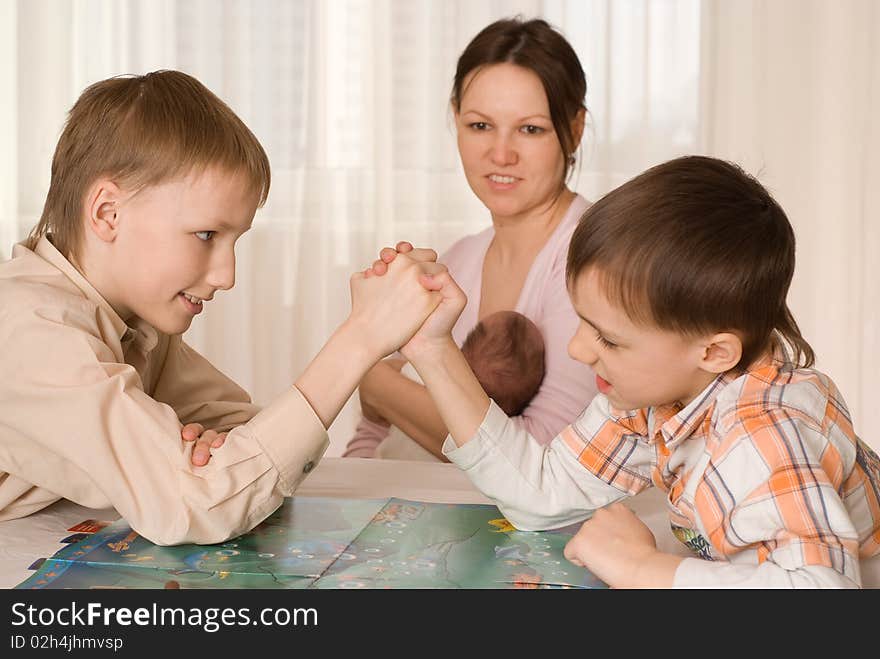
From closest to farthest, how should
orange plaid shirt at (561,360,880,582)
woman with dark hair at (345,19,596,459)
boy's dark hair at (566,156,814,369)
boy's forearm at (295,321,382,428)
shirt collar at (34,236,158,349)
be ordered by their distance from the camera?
orange plaid shirt at (561,360,880,582) < boy's dark hair at (566,156,814,369) < boy's forearm at (295,321,382,428) < shirt collar at (34,236,158,349) < woman with dark hair at (345,19,596,459)

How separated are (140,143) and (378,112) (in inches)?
91.2

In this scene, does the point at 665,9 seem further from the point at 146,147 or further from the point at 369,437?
the point at 146,147

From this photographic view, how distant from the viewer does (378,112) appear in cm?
361

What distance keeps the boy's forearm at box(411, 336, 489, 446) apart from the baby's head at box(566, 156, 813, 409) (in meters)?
0.19

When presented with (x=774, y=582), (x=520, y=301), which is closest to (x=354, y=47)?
(x=520, y=301)

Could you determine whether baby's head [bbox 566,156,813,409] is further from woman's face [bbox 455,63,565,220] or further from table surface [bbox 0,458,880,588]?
woman's face [bbox 455,63,565,220]

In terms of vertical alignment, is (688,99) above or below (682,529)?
above

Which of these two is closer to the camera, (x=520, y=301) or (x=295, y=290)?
(x=520, y=301)

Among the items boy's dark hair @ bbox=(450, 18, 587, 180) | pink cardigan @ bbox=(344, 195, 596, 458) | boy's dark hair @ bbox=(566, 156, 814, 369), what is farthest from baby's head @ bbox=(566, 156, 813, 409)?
boy's dark hair @ bbox=(450, 18, 587, 180)

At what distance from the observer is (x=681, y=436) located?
1227mm

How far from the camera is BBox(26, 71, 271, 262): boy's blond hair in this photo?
135 centimetres

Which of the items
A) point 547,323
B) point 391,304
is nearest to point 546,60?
point 547,323
